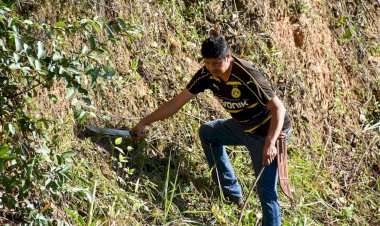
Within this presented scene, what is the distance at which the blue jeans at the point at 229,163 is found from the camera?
6.43 m

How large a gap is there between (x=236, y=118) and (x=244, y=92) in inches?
13.6

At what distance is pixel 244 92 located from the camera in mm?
6211

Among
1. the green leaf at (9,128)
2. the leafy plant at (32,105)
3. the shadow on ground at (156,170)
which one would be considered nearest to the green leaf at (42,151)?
the leafy plant at (32,105)

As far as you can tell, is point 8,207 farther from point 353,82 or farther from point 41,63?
point 353,82

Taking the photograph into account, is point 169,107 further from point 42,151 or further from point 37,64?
point 37,64

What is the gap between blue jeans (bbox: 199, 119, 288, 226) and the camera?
6.43 meters

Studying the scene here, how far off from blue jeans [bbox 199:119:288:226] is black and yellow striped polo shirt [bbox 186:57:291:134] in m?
0.14

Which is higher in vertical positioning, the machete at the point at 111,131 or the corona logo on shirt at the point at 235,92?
the corona logo on shirt at the point at 235,92

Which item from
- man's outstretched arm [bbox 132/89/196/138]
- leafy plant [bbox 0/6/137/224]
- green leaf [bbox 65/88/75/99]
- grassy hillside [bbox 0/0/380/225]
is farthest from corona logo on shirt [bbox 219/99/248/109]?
green leaf [bbox 65/88/75/99]

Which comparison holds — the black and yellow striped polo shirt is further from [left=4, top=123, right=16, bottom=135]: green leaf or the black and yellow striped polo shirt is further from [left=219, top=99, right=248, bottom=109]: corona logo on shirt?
[left=4, top=123, right=16, bottom=135]: green leaf

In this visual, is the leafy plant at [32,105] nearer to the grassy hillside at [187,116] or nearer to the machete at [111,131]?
the grassy hillside at [187,116]

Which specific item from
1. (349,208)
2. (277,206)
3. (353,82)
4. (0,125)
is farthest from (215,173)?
(353,82)

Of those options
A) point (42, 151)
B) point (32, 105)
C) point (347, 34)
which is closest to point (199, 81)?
point (32, 105)

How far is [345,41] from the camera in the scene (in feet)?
30.9
